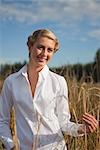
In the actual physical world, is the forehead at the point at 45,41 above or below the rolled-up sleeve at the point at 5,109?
above

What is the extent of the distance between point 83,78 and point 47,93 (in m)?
2.21

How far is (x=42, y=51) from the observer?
5.09 feet

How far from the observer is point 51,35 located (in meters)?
1.59

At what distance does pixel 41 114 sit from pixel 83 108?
116 cm

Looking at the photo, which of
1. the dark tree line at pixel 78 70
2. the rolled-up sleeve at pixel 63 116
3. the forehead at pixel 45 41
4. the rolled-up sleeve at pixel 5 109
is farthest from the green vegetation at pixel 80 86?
the forehead at pixel 45 41

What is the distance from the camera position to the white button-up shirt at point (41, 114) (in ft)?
5.08

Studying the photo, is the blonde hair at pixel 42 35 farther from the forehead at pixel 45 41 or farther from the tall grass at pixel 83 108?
the tall grass at pixel 83 108

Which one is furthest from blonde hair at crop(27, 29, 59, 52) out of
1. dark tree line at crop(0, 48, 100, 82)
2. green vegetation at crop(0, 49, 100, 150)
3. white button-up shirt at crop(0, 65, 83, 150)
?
dark tree line at crop(0, 48, 100, 82)

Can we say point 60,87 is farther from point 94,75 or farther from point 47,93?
point 94,75

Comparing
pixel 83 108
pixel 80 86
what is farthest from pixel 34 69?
pixel 83 108

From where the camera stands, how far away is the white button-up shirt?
5.08 ft

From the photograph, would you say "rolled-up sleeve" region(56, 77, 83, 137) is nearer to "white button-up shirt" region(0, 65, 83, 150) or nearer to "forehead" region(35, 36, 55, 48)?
"white button-up shirt" region(0, 65, 83, 150)

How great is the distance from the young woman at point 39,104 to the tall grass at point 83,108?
0.19 feet

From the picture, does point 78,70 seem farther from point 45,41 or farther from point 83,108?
point 45,41
